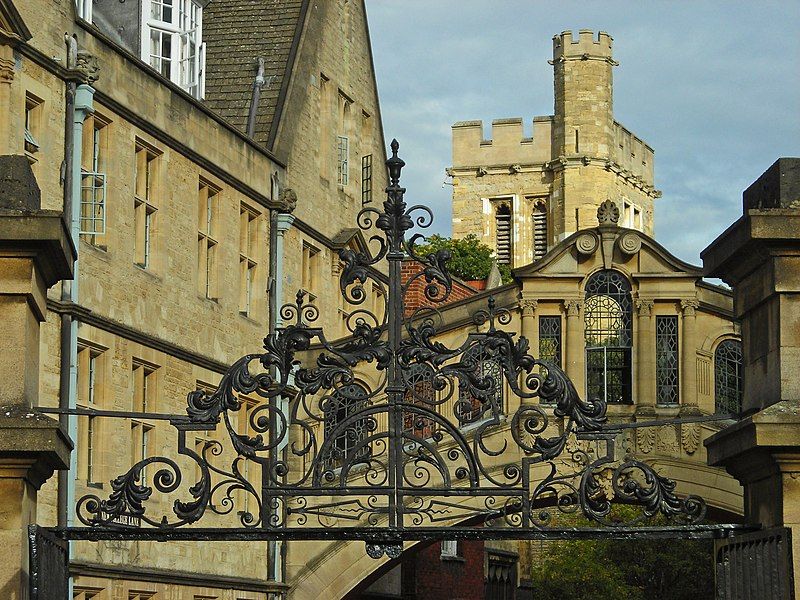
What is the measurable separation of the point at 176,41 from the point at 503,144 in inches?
2698

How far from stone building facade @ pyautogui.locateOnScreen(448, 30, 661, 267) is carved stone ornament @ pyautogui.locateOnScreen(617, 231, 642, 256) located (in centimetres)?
6176

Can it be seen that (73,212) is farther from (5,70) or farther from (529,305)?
(529,305)

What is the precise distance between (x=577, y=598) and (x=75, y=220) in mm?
28364

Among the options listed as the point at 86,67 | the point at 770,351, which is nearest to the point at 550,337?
the point at 86,67

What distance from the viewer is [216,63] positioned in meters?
31.5

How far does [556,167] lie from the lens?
93875 millimetres

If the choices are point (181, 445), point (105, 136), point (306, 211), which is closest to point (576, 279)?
point (306, 211)

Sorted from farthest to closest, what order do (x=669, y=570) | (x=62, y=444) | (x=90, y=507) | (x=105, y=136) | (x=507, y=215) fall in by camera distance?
(x=507, y=215)
(x=669, y=570)
(x=105, y=136)
(x=90, y=507)
(x=62, y=444)

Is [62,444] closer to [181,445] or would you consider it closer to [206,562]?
[181,445]

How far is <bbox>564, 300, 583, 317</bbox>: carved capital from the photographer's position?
29594 millimetres

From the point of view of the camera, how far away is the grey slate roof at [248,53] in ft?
99.6

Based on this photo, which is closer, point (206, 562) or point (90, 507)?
point (90, 507)

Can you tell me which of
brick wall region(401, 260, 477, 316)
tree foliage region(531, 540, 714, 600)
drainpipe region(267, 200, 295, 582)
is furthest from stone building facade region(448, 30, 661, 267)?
drainpipe region(267, 200, 295, 582)

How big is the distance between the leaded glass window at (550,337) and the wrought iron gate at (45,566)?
61.3ft
